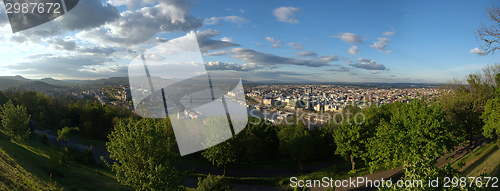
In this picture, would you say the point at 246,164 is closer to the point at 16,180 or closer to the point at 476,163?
the point at 16,180

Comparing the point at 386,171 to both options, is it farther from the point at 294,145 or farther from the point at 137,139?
the point at 137,139

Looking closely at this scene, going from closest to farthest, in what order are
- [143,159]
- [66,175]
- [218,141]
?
1. [143,159]
2. [66,175]
3. [218,141]

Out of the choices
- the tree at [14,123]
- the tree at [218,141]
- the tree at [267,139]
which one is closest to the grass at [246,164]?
the tree at [267,139]

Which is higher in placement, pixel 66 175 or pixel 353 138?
pixel 353 138

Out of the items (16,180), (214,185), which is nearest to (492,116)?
(214,185)

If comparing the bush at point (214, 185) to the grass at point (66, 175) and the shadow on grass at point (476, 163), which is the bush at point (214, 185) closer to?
the grass at point (66, 175)

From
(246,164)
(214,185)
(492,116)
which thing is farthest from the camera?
(246,164)

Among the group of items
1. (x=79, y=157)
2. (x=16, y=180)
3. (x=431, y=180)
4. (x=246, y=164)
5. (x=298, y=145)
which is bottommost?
(x=246, y=164)

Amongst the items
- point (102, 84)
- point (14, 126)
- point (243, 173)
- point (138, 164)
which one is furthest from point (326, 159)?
point (102, 84)

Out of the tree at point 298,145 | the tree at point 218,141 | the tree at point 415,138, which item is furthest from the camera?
the tree at point 298,145

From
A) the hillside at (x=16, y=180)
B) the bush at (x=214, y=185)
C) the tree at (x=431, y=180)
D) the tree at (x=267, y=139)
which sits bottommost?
the tree at (x=267, y=139)

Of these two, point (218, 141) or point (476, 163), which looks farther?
point (218, 141)
